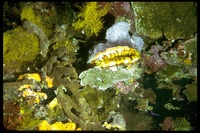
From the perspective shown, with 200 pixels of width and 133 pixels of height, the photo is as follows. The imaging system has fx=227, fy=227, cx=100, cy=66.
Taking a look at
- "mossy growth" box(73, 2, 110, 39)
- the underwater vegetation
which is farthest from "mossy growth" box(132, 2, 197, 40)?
"mossy growth" box(73, 2, 110, 39)

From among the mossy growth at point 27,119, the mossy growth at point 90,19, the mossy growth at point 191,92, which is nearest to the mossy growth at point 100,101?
the mossy growth at point 27,119

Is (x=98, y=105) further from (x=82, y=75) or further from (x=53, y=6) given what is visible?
(x=53, y=6)

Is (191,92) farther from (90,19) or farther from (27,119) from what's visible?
(27,119)

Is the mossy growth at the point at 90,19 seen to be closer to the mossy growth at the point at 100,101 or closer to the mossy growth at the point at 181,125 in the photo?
the mossy growth at the point at 100,101

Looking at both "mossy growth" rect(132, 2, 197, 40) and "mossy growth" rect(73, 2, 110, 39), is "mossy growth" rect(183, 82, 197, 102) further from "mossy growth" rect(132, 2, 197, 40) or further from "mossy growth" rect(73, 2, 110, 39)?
"mossy growth" rect(73, 2, 110, 39)

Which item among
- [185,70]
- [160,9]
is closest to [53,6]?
[160,9]

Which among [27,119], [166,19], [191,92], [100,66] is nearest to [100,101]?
[100,66]
